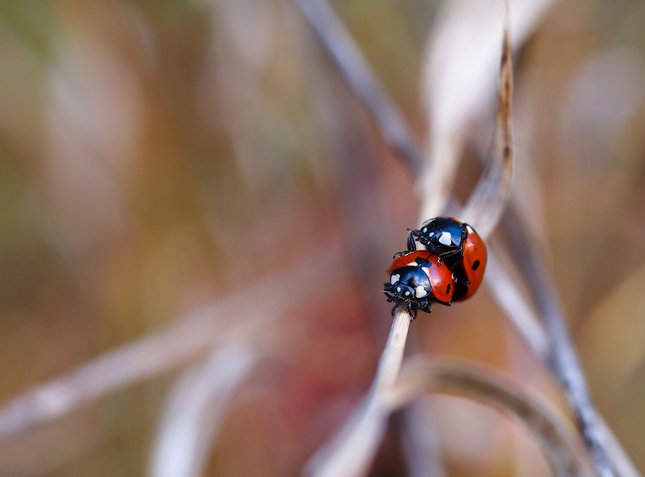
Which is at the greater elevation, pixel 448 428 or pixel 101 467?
pixel 101 467

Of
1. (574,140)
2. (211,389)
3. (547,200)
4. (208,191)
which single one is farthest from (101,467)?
(574,140)

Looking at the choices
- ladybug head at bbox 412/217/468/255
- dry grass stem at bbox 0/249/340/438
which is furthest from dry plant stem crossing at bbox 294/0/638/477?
dry grass stem at bbox 0/249/340/438

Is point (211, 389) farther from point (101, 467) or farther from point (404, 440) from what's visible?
point (101, 467)

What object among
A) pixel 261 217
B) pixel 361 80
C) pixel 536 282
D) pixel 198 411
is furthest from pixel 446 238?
pixel 261 217

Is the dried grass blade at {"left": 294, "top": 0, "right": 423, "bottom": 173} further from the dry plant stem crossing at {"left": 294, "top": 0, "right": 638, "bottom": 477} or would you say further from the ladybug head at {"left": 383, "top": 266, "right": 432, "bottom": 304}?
the ladybug head at {"left": 383, "top": 266, "right": 432, "bottom": 304}

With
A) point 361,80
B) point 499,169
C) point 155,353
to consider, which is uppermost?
point 361,80

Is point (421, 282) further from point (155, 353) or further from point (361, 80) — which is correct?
point (155, 353)
